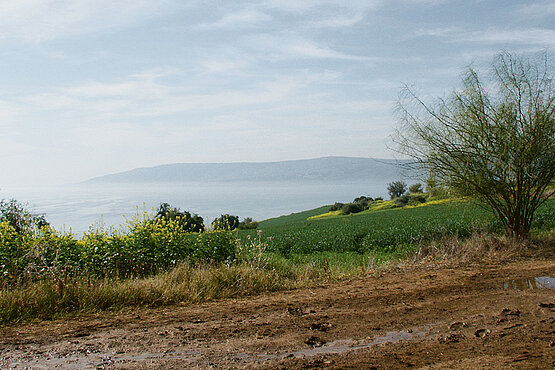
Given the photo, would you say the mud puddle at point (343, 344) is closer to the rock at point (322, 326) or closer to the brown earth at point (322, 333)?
the brown earth at point (322, 333)

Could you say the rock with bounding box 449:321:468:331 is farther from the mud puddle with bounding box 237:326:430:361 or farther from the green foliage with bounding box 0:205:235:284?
the green foliage with bounding box 0:205:235:284

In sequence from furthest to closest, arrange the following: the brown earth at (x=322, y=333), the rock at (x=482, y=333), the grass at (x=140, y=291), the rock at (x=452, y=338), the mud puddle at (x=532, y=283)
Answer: the mud puddle at (x=532, y=283), the grass at (x=140, y=291), the rock at (x=482, y=333), the rock at (x=452, y=338), the brown earth at (x=322, y=333)

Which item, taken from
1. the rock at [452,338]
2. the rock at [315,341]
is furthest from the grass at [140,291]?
the rock at [452,338]

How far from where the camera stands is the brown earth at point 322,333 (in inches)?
185

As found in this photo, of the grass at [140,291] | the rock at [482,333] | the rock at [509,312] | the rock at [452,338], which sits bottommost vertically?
the rock at [509,312]

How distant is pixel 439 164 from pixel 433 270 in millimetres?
4187

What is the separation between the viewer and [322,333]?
5602 millimetres

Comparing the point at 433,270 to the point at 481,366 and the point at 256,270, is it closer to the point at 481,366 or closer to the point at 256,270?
the point at 256,270

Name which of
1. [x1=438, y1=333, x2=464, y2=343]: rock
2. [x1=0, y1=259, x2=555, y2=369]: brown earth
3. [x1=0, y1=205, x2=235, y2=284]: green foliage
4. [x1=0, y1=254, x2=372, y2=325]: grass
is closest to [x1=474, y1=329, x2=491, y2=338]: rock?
[x1=0, y1=259, x2=555, y2=369]: brown earth

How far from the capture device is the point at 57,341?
18.5 ft

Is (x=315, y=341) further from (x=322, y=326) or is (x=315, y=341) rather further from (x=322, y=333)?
(x=322, y=326)

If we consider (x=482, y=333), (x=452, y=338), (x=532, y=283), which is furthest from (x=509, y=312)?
(x=532, y=283)

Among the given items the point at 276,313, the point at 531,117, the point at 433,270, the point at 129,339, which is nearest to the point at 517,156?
the point at 531,117

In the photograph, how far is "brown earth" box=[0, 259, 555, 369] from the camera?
4.69 m
